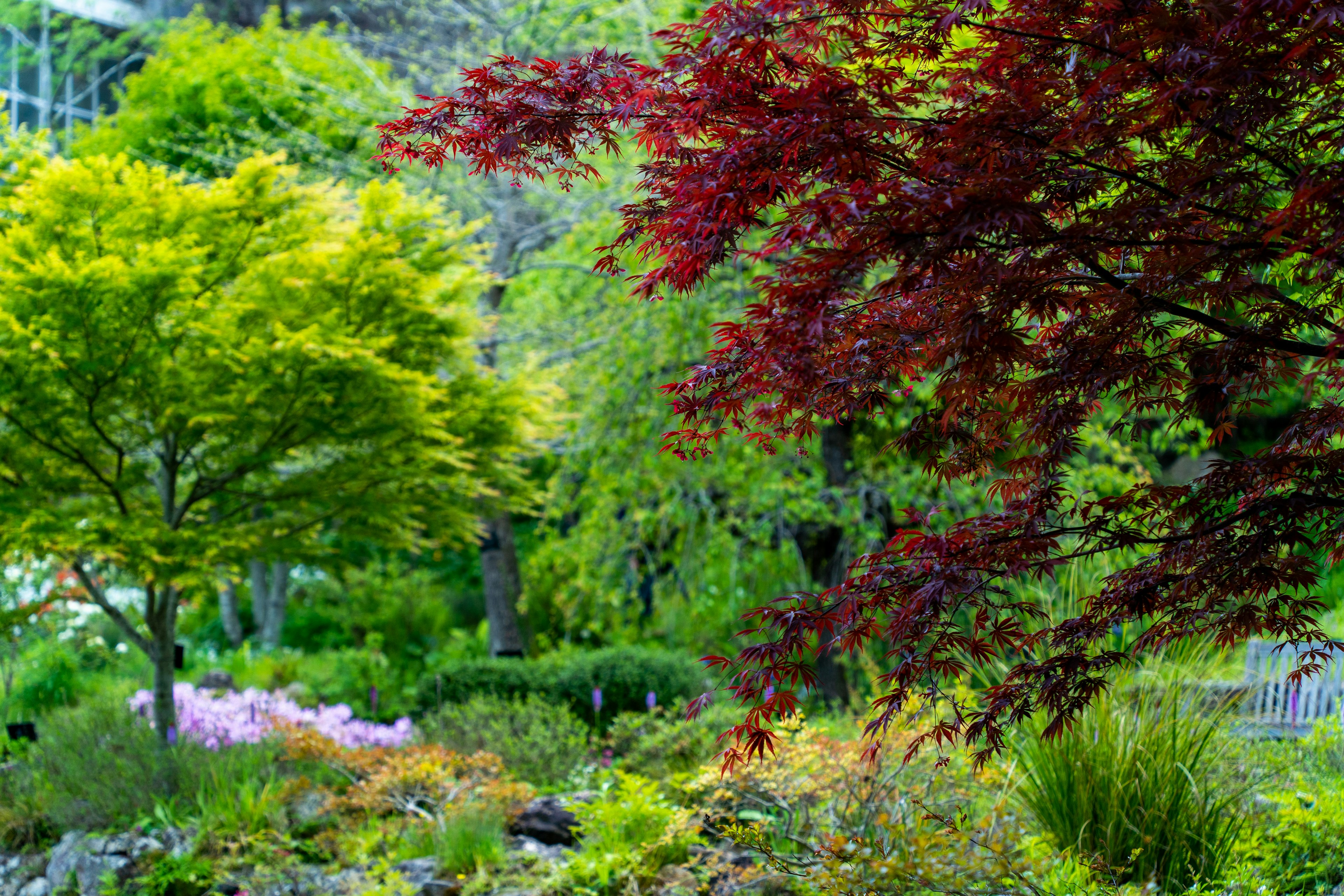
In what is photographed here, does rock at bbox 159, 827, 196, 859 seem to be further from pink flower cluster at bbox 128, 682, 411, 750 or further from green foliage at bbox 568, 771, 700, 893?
green foliage at bbox 568, 771, 700, 893

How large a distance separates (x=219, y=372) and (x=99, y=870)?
2.77 m

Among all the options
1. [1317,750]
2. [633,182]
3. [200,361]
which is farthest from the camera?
[633,182]

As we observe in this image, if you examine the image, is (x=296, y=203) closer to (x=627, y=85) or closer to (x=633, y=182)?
(x=633, y=182)

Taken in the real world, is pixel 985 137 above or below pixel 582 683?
above

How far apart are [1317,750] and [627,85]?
14.0ft

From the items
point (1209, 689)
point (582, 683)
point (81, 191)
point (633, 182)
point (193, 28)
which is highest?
point (193, 28)

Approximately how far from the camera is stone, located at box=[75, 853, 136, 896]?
514 centimetres

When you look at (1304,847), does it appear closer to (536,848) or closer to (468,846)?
(536,848)

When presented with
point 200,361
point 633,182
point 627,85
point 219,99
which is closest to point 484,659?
point 200,361

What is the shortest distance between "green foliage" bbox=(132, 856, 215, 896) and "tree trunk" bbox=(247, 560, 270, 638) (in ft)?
32.6

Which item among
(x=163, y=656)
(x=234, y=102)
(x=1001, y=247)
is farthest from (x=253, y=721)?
(x=234, y=102)

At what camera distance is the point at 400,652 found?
1242 cm

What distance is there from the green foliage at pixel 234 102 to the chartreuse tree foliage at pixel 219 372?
273 inches

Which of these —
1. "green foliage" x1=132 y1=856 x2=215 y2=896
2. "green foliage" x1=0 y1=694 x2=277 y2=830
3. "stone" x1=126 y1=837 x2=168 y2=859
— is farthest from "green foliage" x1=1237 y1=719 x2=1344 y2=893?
"stone" x1=126 y1=837 x2=168 y2=859
